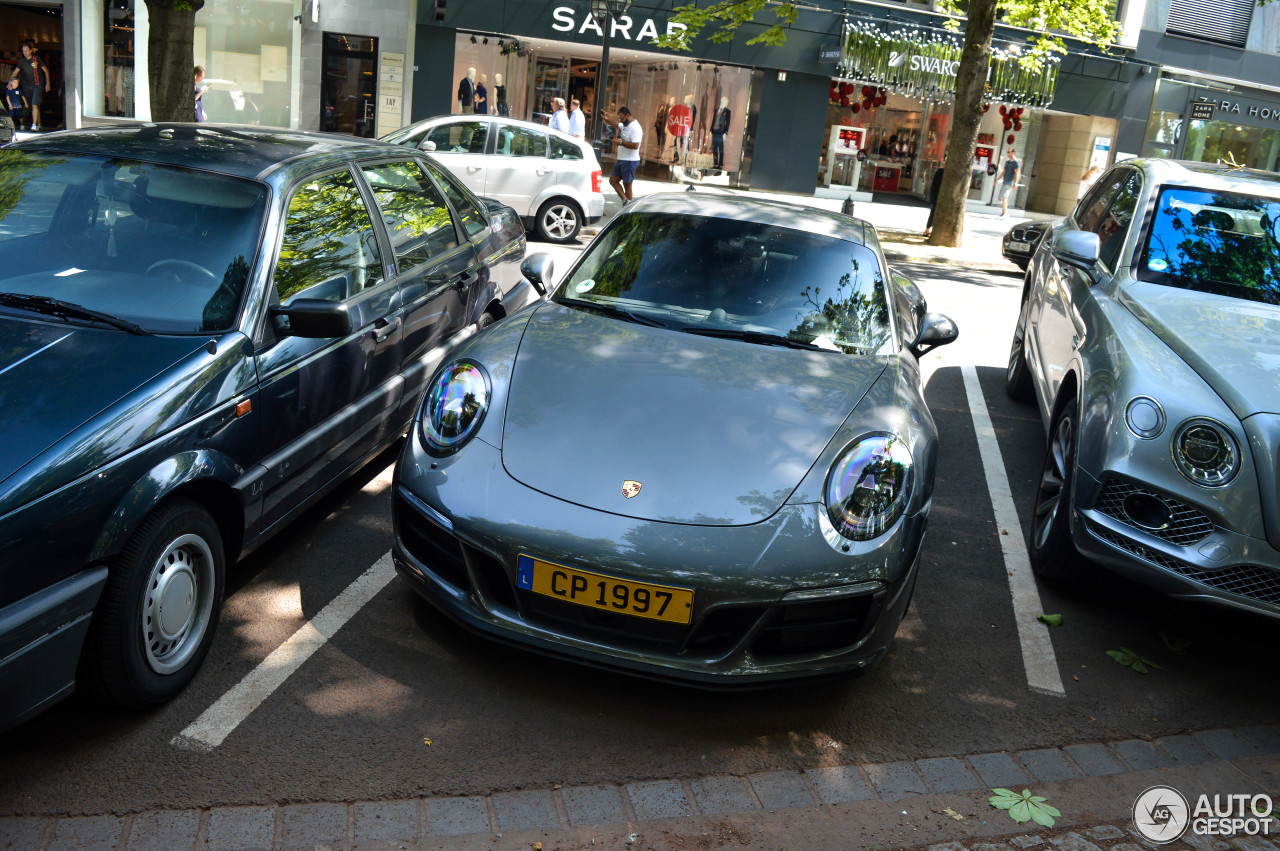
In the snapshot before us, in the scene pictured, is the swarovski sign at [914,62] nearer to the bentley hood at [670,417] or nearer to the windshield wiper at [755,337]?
the windshield wiper at [755,337]

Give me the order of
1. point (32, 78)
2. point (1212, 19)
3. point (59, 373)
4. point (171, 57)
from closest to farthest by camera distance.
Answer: point (59, 373), point (171, 57), point (32, 78), point (1212, 19)

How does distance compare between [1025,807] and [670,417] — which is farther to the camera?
[670,417]

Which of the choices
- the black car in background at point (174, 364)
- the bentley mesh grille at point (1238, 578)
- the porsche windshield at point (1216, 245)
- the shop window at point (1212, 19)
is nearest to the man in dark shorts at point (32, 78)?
the black car in background at point (174, 364)

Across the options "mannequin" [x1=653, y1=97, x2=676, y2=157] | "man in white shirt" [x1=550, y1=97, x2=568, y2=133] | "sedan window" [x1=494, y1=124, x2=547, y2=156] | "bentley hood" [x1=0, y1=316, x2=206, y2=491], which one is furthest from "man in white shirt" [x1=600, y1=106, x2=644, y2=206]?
"bentley hood" [x1=0, y1=316, x2=206, y2=491]

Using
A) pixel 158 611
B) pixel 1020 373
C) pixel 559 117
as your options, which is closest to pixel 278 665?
pixel 158 611

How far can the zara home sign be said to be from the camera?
880 inches

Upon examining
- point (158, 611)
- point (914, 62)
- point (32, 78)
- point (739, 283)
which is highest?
point (914, 62)

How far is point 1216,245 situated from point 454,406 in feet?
12.7

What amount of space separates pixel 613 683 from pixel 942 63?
2437 cm

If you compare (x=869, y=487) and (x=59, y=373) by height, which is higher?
(x=59, y=373)

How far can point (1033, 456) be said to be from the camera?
625cm

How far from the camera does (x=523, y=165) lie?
12586mm

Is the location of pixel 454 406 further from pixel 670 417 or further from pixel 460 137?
pixel 460 137

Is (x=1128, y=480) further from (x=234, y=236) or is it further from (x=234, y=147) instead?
(x=234, y=147)
